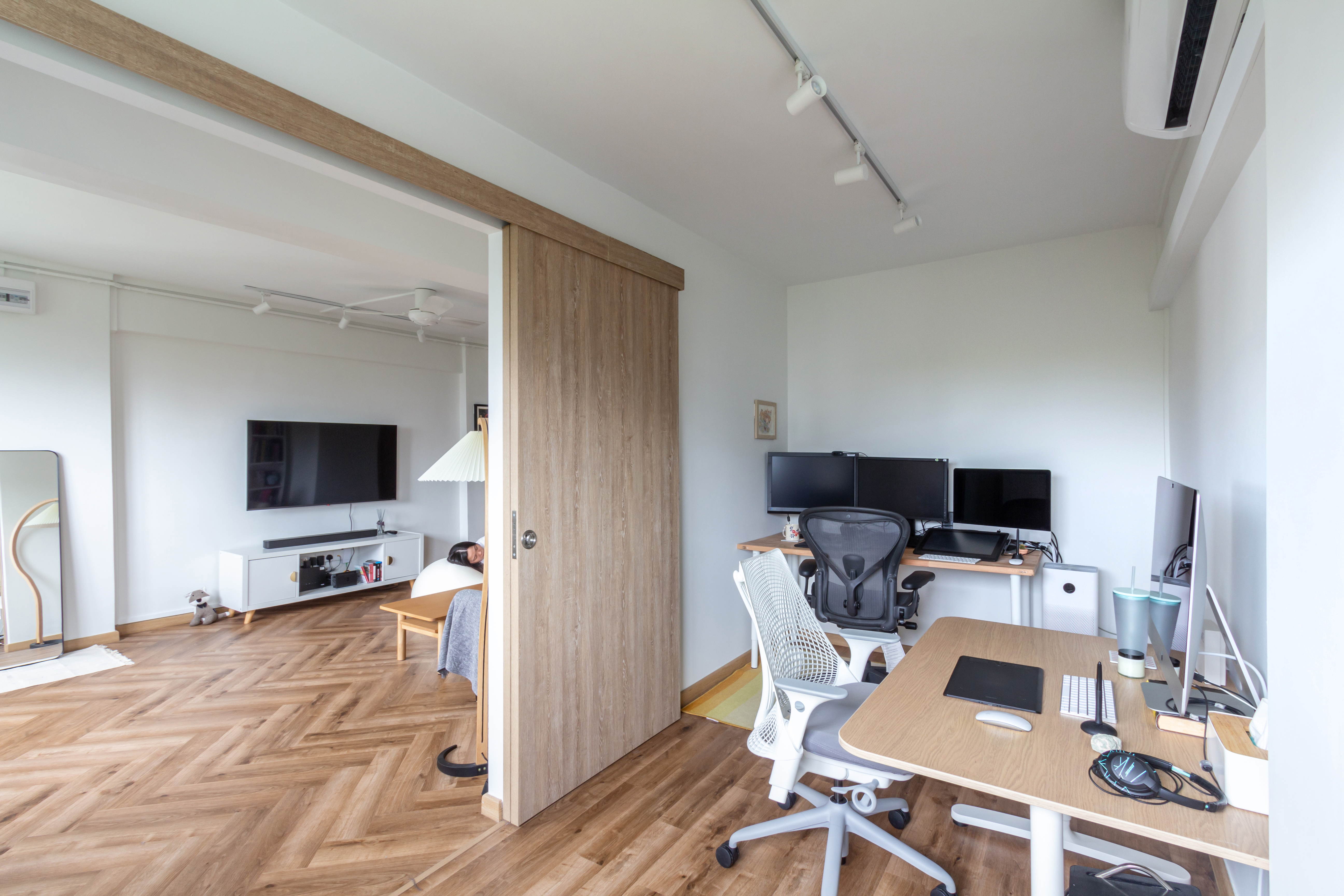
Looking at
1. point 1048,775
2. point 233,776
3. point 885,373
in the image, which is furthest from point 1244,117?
point 233,776

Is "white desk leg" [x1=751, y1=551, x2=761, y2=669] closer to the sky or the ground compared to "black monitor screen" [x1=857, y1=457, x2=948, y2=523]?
closer to the ground

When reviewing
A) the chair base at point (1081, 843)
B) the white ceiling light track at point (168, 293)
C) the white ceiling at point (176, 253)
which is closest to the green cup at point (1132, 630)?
the chair base at point (1081, 843)

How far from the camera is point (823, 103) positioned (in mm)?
2189

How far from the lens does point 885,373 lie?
4.22m

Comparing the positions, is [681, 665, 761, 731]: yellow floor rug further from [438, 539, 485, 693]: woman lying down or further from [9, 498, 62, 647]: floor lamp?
[9, 498, 62, 647]: floor lamp

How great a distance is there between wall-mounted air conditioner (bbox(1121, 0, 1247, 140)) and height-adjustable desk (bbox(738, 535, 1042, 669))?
194cm

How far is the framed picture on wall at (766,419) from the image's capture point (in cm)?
407

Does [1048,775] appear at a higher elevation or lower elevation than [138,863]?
higher

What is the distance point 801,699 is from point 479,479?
1869mm

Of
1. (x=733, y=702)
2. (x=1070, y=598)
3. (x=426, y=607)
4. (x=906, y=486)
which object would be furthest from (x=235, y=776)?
(x=1070, y=598)

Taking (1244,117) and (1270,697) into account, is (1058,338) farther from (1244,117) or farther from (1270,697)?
(1270,697)

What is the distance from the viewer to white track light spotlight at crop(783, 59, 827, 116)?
1.85 meters

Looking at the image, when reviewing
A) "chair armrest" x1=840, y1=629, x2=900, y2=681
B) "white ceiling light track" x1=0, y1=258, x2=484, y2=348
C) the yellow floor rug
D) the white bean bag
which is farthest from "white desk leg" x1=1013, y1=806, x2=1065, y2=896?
"white ceiling light track" x1=0, y1=258, x2=484, y2=348

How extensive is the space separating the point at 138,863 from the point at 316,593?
3.58m
